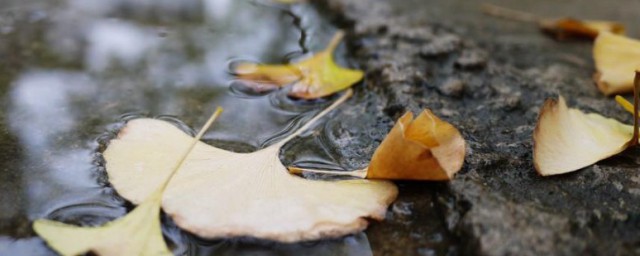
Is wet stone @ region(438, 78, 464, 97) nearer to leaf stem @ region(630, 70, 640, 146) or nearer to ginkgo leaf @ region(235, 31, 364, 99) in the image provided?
ginkgo leaf @ region(235, 31, 364, 99)

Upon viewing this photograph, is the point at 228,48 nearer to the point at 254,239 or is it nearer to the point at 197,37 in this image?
the point at 197,37

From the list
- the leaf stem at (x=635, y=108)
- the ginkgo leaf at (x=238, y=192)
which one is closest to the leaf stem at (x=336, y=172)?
the ginkgo leaf at (x=238, y=192)

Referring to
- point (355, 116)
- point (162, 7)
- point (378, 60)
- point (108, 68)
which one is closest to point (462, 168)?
point (355, 116)

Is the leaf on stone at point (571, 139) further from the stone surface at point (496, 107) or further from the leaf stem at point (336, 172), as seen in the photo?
the leaf stem at point (336, 172)

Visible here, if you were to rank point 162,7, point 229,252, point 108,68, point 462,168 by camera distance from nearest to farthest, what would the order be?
1. point 229,252
2. point 462,168
3. point 108,68
4. point 162,7

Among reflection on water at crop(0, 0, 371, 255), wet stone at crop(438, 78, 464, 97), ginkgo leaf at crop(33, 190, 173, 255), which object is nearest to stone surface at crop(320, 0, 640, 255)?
wet stone at crop(438, 78, 464, 97)

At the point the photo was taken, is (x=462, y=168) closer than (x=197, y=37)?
Yes

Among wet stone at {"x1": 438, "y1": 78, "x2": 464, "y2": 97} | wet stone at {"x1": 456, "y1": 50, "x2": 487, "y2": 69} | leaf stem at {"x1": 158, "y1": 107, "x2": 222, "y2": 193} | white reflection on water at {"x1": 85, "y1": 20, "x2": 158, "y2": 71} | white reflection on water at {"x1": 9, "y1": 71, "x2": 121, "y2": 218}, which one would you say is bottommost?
white reflection on water at {"x1": 9, "y1": 71, "x2": 121, "y2": 218}
